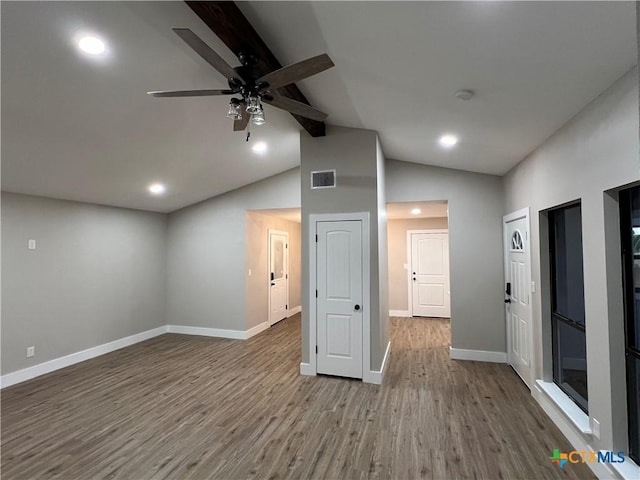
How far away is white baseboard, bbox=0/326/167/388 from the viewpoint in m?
3.89

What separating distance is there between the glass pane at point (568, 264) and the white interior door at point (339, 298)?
206 cm

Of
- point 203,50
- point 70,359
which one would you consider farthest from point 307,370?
point 203,50

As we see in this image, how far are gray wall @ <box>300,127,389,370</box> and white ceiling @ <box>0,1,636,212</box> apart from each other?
0.27 metres

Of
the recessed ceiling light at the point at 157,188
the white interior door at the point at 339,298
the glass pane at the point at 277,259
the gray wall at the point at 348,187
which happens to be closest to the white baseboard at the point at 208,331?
the glass pane at the point at 277,259

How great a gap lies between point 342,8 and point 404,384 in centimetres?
379

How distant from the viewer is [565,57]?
182cm

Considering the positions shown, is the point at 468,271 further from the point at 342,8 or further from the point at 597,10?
the point at 342,8

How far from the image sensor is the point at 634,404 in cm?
205

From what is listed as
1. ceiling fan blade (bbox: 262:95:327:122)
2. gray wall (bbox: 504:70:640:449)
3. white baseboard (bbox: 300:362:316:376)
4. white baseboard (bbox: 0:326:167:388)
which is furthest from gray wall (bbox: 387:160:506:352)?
white baseboard (bbox: 0:326:167:388)

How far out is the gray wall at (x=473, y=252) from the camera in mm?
4488

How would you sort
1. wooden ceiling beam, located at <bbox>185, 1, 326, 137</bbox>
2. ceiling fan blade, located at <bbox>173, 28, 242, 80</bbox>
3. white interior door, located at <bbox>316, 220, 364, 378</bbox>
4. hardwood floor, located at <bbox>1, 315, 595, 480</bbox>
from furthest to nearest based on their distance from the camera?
1. white interior door, located at <bbox>316, 220, 364, 378</bbox>
2. hardwood floor, located at <bbox>1, 315, 595, 480</bbox>
3. wooden ceiling beam, located at <bbox>185, 1, 326, 137</bbox>
4. ceiling fan blade, located at <bbox>173, 28, 242, 80</bbox>

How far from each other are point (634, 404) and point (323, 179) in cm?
344

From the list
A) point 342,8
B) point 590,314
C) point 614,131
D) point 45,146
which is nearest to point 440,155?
point 614,131

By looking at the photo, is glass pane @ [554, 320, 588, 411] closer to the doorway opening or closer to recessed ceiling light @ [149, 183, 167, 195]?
the doorway opening
